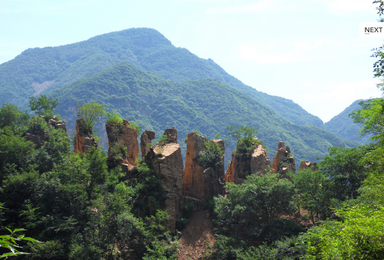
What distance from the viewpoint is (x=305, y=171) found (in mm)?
30328

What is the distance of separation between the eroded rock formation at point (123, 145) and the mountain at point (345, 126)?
151 m

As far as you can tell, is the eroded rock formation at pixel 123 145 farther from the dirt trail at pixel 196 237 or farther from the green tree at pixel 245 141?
the green tree at pixel 245 141

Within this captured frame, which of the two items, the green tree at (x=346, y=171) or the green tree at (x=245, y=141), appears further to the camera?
the green tree at (x=245, y=141)

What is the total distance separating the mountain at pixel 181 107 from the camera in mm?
139375

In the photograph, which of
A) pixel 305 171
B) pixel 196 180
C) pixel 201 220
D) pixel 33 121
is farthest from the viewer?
pixel 33 121

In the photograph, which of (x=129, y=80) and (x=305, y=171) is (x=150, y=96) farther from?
(x=305, y=171)

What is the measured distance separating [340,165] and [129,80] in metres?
164

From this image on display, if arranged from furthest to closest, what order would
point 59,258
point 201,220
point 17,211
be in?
point 201,220 → point 17,211 → point 59,258

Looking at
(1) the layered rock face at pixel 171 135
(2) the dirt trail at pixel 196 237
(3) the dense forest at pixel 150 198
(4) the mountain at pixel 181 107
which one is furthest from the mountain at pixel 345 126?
(2) the dirt trail at pixel 196 237

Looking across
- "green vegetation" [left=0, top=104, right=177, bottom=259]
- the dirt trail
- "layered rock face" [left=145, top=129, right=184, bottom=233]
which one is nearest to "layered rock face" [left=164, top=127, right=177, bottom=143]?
"layered rock face" [left=145, top=129, right=184, bottom=233]

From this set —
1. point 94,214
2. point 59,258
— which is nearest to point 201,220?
point 94,214

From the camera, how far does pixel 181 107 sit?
166375 millimetres

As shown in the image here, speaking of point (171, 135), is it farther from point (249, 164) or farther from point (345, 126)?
point (345, 126)

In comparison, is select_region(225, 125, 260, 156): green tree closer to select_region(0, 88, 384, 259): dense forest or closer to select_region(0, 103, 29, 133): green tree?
select_region(0, 88, 384, 259): dense forest
